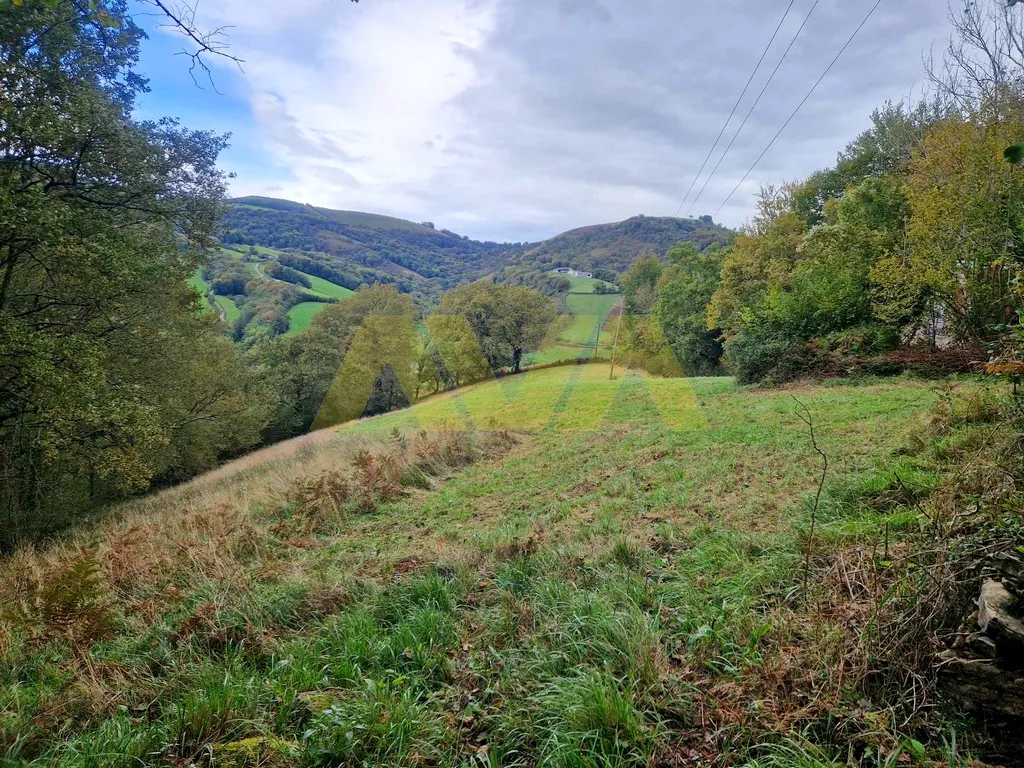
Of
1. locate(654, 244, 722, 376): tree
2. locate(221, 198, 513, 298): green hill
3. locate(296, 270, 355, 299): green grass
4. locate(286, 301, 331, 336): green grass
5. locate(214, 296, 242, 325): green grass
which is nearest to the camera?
locate(654, 244, 722, 376): tree

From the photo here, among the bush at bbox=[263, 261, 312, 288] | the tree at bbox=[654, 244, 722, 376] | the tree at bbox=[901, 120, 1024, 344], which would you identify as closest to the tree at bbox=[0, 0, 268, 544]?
the tree at bbox=[901, 120, 1024, 344]

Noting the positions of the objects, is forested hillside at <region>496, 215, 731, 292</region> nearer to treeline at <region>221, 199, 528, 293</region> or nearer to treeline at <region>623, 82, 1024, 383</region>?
treeline at <region>623, 82, 1024, 383</region>

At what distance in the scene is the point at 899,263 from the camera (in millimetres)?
16109

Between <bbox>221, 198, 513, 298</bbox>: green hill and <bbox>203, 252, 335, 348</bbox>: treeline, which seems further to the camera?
<bbox>221, 198, 513, 298</bbox>: green hill

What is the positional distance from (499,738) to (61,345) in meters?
11.0

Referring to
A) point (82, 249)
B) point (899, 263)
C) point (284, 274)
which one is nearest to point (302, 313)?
point (284, 274)

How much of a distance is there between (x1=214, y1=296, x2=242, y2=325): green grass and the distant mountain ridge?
29.5 feet

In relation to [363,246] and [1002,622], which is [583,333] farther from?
[363,246]

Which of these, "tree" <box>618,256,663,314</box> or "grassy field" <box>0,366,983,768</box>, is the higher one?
"tree" <box>618,256,663,314</box>

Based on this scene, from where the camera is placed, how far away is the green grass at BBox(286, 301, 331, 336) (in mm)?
52969

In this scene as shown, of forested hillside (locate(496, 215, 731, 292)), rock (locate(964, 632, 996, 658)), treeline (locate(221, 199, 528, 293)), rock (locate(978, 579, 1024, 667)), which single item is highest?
treeline (locate(221, 199, 528, 293))

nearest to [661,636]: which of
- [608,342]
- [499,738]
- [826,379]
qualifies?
[499,738]

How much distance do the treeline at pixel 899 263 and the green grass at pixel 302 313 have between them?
147 feet

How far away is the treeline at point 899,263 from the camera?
12.1m
